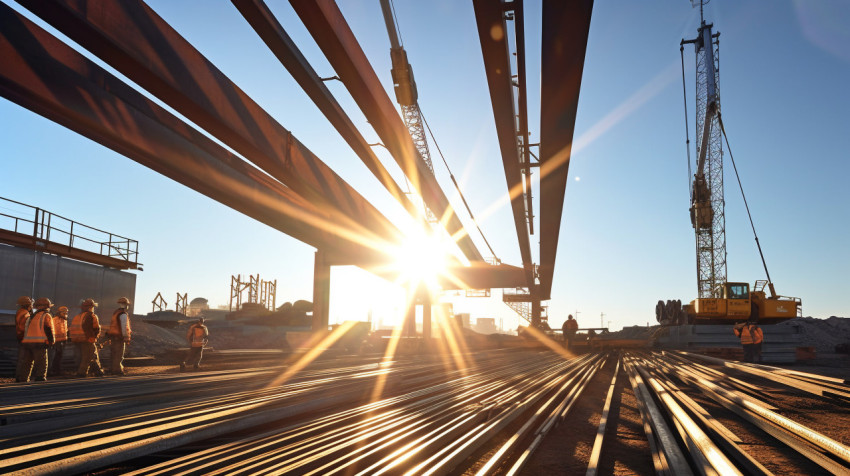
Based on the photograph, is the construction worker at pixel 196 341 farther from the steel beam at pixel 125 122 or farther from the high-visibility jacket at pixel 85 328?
the steel beam at pixel 125 122

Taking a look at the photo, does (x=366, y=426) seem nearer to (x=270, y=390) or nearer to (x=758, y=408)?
(x=270, y=390)

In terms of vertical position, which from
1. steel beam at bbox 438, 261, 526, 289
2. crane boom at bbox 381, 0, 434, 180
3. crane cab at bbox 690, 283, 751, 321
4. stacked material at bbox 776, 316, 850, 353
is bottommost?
stacked material at bbox 776, 316, 850, 353

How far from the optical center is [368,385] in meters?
7.23

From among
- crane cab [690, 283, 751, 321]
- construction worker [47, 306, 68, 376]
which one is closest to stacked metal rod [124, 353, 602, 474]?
construction worker [47, 306, 68, 376]

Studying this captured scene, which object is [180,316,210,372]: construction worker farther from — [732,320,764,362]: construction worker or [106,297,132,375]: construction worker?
[732,320,764,362]: construction worker

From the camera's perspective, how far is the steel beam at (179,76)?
5.13 meters

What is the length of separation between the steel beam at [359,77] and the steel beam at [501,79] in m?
1.70

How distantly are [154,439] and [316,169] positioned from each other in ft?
23.4

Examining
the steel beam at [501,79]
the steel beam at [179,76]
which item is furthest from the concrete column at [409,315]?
the steel beam at [179,76]

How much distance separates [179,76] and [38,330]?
5.49m

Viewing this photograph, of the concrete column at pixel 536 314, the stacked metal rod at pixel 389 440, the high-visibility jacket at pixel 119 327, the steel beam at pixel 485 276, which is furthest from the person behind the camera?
the concrete column at pixel 536 314

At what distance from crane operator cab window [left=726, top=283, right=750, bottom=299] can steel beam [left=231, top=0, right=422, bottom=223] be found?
1835 cm

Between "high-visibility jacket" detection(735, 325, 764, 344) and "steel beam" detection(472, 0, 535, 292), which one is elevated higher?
"steel beam" detection(472, 0, 535, 292)

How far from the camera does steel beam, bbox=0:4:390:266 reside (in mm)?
5633
